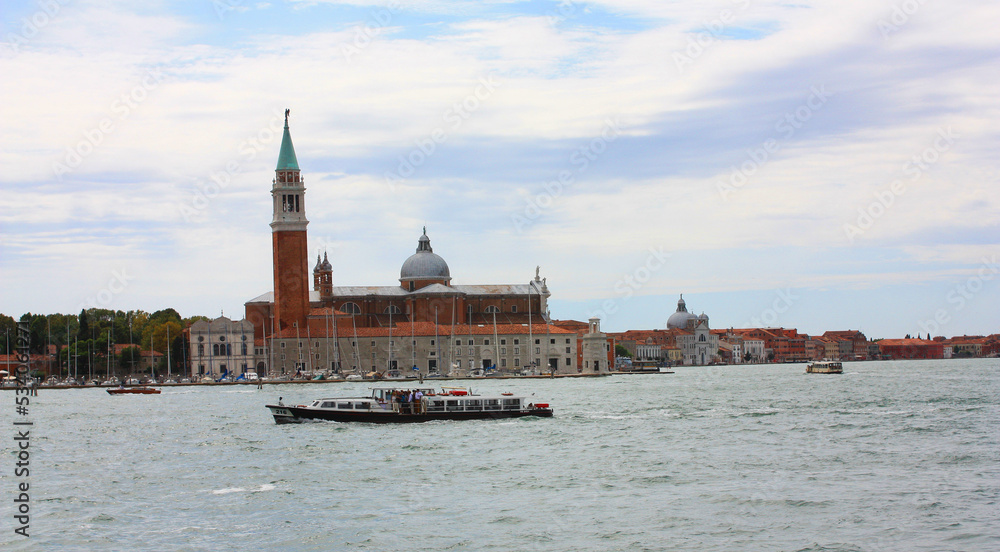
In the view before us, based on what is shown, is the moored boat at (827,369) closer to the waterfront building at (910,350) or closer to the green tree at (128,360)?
the green tree at (128,360)

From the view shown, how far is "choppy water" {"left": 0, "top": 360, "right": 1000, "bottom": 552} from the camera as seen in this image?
58.2 feet

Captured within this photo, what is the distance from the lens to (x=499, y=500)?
68.9ft

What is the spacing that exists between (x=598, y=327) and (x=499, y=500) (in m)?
75.6

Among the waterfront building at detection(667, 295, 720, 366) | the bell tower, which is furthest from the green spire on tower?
the waterfront building at detection(667, 295, 720, 366)

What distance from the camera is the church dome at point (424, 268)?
96.8 meters

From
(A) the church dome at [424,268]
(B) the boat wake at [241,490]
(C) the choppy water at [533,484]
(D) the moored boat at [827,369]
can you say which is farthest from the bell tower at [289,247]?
(B) the boat wake at [241,490]

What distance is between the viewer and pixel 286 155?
285 feet

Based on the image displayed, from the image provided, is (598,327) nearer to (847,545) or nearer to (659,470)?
(659,470)

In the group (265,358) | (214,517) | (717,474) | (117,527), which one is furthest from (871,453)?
(265,358)

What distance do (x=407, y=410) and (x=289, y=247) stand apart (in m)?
50.2

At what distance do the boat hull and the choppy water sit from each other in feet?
2.94

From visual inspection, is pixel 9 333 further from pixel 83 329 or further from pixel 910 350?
pixel 910 350

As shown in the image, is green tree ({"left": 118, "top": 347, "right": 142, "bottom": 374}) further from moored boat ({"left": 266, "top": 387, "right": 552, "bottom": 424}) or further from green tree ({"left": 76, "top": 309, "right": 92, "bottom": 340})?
moored boat ({"left": 266, "top": 387, "right": 552, "bottom": 424})

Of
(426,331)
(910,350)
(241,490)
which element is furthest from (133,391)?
(910,350)
